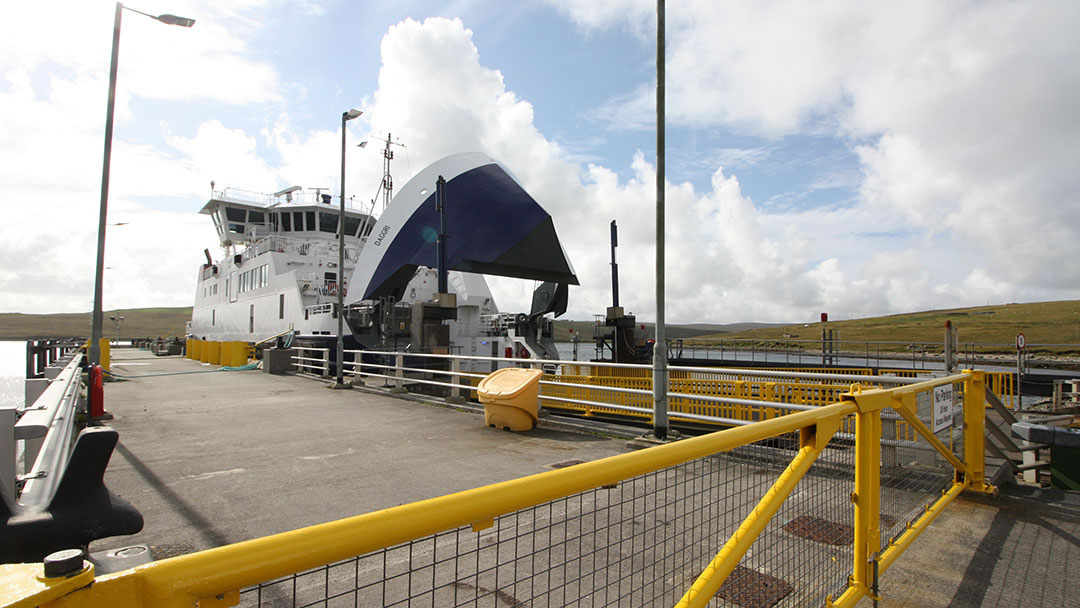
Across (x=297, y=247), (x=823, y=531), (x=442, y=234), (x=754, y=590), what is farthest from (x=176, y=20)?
(x=297, y=247)

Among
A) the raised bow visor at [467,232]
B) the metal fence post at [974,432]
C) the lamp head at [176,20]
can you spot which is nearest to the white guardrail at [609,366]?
the metal fence post at [974,432]

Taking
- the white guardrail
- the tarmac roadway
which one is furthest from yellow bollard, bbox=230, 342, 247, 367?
the tarmac roadway

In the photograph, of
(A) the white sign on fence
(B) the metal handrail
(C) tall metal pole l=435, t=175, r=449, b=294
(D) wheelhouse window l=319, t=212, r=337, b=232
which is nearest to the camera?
(B) the metal handrail

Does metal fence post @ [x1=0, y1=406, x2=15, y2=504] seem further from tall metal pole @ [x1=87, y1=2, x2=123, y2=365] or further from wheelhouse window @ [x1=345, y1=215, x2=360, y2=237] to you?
wheelhouse window @ [x1=345, y1=215, x2=360, y2=237]

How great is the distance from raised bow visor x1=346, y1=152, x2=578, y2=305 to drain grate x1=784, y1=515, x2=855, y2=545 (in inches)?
785

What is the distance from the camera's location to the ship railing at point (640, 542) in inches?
48.8

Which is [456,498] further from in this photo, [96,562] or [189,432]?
[189,432]

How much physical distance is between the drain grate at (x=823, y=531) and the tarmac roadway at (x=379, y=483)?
324 mm

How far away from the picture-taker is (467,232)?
24.1m

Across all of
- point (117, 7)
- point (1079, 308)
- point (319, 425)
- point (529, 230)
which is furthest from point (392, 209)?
point (1079, 308)

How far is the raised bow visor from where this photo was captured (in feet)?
78.6

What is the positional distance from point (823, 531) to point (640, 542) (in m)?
1.34

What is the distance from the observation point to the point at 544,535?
421 cm

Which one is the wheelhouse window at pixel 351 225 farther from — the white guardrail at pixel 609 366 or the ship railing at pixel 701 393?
the ship railing at pixel 701 393
